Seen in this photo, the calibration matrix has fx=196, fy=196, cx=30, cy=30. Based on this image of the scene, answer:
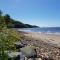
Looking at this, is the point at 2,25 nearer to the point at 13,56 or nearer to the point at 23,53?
the point at 13,56

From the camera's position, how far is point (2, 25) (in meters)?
4.37

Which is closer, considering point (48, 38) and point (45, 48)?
point (45, 48)

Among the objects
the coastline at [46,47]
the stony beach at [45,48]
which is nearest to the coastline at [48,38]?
the coastline at [46,47]

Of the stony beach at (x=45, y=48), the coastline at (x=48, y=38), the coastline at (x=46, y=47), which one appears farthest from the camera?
the coastline at (x=48, y=38)

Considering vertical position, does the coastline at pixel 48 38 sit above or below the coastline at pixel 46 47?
below

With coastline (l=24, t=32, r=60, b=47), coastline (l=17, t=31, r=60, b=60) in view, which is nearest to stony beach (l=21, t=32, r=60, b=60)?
coastline (l=17, t=31, r=60, b=60)

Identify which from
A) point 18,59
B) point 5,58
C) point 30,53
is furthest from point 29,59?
point 5,58

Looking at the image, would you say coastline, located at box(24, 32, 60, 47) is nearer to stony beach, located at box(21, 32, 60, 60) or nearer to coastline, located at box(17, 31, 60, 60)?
coastline, located at box(17, 31, 60, 60)

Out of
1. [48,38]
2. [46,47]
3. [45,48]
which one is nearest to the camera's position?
[45,48]

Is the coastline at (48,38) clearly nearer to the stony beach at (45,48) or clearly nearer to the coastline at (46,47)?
the coastline at (46,47)

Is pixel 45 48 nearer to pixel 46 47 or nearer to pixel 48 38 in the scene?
pixel 46 47

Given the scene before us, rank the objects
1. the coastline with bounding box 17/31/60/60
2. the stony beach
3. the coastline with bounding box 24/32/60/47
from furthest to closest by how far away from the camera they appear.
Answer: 1. the coastline with bounding box 24/32/60/47
2. the coastline with bounding box 17/31/60/60
3. the stony beach

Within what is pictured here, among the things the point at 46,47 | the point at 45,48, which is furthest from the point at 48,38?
the point at 45,48

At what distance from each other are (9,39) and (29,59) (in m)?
1.49
